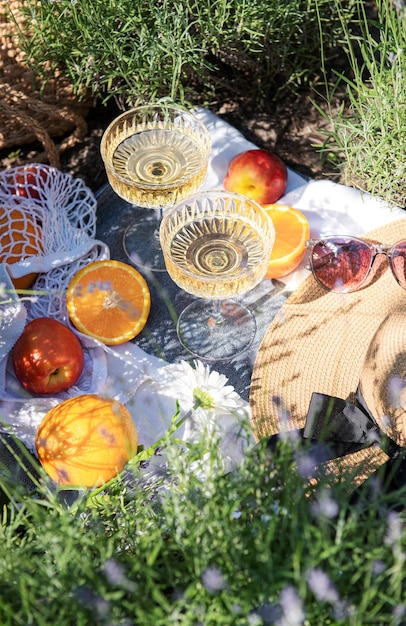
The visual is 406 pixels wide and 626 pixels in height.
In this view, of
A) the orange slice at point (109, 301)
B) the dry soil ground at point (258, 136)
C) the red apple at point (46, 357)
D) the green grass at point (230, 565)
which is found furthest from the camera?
the dry soil ground at point (258, 136)

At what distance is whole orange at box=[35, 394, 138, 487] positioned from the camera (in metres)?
1.32

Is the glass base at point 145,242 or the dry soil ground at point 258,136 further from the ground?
the dry soil ground at point 258,136

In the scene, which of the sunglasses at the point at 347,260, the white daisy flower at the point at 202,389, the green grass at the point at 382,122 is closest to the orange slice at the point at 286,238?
the sunglasses at the point at 347,260

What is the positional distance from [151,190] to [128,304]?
250 mm

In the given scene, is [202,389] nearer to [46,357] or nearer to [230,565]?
[46,357]

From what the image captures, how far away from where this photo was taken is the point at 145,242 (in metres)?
1.84

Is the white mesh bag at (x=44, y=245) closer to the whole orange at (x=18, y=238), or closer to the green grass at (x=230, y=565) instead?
the whole orange at (x=18, y=238)

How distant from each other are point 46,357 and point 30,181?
50 cm

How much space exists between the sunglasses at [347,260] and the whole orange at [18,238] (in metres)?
0.61

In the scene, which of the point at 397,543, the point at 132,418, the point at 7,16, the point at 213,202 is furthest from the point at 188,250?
the point at 397,543

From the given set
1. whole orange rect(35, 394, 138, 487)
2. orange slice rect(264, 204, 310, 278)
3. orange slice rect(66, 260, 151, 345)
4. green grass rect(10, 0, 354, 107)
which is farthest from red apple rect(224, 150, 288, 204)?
whole orange rect(35, 394, 138, 487)

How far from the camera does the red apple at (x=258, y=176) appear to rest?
1.75 m

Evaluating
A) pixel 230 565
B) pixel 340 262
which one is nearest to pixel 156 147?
pixel 340 262

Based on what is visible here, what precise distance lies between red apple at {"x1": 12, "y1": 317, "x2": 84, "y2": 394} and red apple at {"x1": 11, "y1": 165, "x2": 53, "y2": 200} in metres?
0.38
